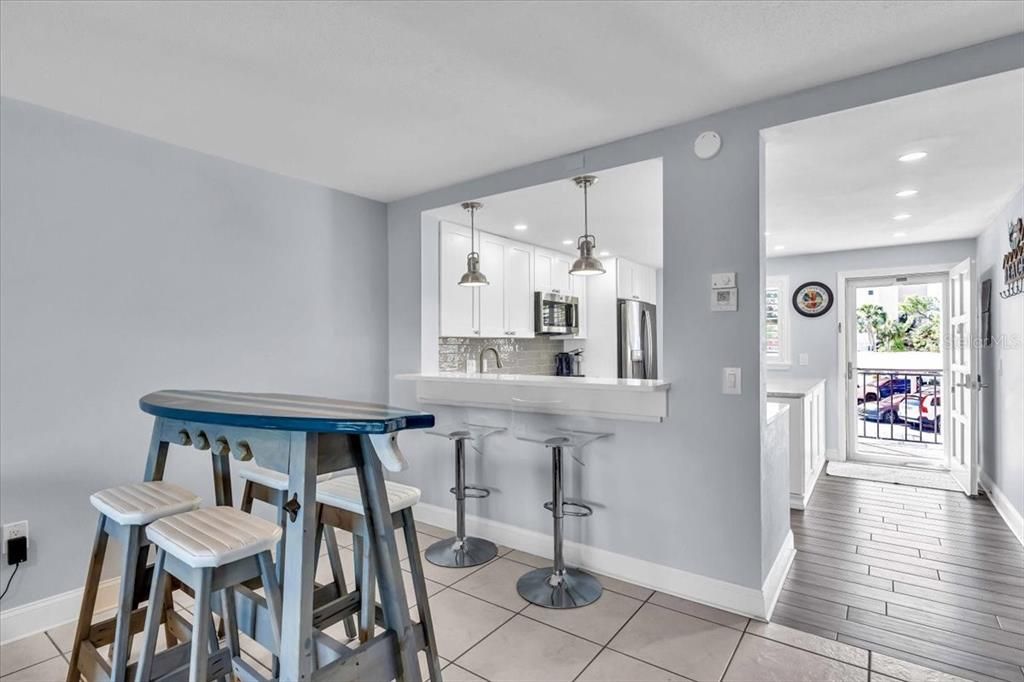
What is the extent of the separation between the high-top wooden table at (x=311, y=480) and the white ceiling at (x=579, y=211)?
215cm

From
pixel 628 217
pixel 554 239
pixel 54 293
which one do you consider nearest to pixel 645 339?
pixel 554 239

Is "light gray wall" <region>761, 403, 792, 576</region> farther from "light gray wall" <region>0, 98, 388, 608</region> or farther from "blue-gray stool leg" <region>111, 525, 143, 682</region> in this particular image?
"light gray wall" <region>0, 98, 388, 608</region>

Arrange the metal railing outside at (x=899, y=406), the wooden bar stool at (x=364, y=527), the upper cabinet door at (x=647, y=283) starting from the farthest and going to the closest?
1. the upper cabinet door at (x=647, y=283)
2. the metal railing outside at (x=899, y=406)
3. the wooden bar stool at (x=364, y=527)

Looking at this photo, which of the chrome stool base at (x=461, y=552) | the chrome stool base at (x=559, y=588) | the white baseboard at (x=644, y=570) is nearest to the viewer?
the white baseboard at (x=644, y=570)

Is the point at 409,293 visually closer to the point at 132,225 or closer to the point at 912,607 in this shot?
the point at 132,225

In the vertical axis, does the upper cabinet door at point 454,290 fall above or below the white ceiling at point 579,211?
below

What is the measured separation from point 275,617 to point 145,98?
225 centimetres

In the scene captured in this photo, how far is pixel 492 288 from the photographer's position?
14.5ft

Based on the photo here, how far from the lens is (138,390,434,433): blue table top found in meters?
1.15

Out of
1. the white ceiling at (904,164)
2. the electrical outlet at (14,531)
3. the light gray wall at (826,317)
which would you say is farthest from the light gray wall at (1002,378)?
the electrical outlet at (14,531)

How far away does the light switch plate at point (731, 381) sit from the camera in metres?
2.42

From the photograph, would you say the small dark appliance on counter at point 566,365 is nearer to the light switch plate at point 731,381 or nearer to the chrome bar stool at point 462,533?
the chrome bar stool at point 462,533

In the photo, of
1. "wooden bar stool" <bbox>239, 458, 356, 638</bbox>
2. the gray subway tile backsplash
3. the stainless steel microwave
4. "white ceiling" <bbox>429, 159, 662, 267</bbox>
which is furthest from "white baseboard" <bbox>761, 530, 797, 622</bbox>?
the stainless steel microwave

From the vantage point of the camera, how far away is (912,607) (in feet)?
8.18
